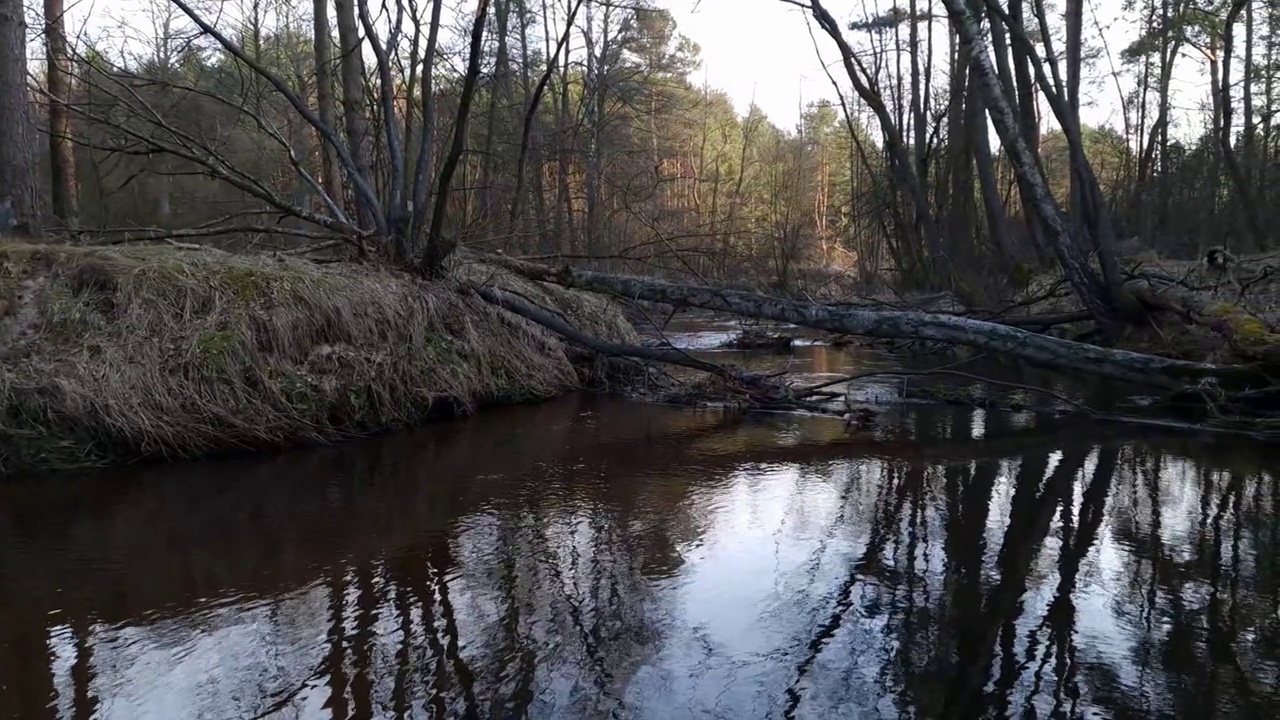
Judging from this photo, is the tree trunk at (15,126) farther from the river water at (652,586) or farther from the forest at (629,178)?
the river water at (652,586)

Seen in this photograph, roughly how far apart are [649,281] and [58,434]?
476cm

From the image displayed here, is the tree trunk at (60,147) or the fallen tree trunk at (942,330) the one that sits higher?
the tree trunk at (60,147)

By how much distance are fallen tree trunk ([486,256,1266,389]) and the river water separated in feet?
3.24

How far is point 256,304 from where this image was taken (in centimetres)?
651

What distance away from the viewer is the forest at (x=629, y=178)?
26.0ft

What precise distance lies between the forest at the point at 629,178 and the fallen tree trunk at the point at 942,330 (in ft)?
0.07

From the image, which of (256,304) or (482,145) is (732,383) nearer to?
(256,304)

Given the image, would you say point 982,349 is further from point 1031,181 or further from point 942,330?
point 1031,181

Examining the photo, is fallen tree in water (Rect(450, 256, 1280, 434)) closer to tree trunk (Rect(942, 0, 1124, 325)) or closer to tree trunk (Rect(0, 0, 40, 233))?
tree trunk (Rect(942, 0, 1124, 325))

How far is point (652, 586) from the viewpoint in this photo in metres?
3.66

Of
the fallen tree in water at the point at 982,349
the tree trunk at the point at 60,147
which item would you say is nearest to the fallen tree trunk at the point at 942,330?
the fallen tree in water at the point at 982,349

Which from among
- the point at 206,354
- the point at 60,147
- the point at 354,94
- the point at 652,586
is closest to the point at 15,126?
the point at 354,94

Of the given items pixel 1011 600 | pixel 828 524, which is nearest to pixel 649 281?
pixel 828 524

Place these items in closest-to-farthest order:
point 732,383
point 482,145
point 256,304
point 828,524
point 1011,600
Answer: point 1011,600
point 828,524
point 256,304
point 732,383
point 482,145
